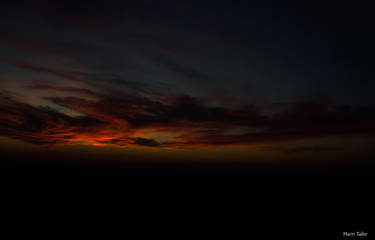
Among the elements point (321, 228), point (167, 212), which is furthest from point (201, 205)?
point (321, 228)

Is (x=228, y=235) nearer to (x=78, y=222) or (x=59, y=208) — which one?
(x=78, y=222)

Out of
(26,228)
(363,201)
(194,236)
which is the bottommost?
(363,201)

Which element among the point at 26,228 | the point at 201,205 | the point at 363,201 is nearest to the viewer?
the point at 26,228

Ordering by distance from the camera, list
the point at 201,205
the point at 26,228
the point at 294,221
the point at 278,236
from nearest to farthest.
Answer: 1. the point at 26,228
2. the point at 278,236
3. the point at 294,221
4. the point at 201,205

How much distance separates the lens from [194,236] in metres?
27.5

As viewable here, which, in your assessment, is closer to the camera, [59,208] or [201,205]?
[59,208]

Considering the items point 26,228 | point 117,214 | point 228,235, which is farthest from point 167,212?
point 26,228

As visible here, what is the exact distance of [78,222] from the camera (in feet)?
94.7

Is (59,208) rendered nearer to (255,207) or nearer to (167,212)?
(167,212)

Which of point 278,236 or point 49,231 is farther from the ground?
point 49,231

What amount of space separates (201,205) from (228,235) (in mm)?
17862

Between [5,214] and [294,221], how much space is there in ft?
163

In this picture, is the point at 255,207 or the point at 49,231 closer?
the point at 49,231

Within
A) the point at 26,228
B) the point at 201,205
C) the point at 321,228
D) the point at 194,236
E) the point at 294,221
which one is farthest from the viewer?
the point at 201,205
